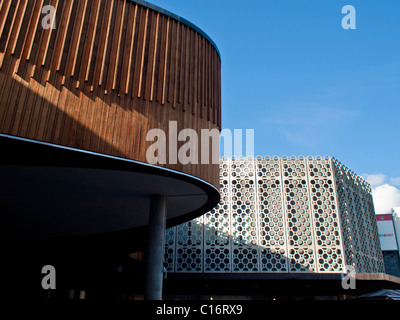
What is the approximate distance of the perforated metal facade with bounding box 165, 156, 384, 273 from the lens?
71.4 ft

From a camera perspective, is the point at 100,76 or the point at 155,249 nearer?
the point at 100,76

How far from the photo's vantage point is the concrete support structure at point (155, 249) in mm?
10000

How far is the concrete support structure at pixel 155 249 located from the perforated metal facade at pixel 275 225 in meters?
11.9

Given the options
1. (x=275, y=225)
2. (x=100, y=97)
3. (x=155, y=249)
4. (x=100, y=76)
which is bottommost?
(x=155, y=249)

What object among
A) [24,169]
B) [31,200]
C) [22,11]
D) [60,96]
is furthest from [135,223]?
[22,11]

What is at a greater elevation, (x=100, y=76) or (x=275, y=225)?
(x=100, y=76)

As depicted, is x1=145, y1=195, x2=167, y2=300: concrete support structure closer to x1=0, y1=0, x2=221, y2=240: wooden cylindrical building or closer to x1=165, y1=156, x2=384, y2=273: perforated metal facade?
x1=0, y1=0, x2=221, y2=240: wooden cylindrical building

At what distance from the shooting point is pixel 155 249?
34.3 ft

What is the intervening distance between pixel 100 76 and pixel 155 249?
5.16 m

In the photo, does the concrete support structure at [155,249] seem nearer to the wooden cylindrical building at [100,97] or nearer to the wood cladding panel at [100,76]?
the wooden cylindrical building at [100,97]

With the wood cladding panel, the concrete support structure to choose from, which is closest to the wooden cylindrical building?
the wood cladding panel

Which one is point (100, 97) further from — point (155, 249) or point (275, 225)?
point (275, 225)

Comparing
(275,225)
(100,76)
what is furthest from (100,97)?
(275,225)

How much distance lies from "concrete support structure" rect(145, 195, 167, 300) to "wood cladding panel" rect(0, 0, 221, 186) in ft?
6.14
